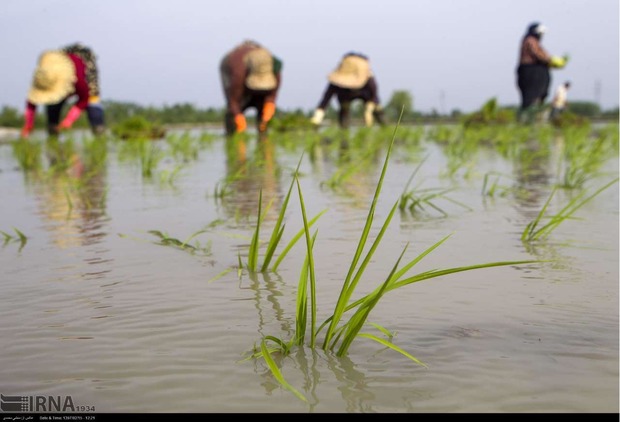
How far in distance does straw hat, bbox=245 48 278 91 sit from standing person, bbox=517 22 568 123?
418 centimetres

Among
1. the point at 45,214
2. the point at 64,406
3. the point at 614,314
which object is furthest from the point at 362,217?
the point at 64,406

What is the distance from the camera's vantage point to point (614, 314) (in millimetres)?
1482

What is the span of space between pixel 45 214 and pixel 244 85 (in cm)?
760

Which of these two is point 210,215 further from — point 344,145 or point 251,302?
point 344,145

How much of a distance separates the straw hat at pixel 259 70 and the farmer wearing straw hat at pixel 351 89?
2164 millimetres

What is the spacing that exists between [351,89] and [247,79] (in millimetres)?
Result: 2567

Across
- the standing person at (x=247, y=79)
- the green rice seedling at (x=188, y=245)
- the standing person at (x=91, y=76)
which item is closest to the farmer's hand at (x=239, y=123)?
the standing person at (x=247, y=79)

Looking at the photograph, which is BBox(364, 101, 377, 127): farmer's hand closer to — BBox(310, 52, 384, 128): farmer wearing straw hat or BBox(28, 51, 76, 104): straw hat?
BBox(310, 52, 384, 128): farmer wearing straw hat

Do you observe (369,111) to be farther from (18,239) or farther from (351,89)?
(18,239)

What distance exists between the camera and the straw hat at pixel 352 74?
12406 mm

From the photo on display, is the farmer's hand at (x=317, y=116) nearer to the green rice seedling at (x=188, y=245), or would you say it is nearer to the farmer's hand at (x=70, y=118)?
the farmer's hand at (x=70, y=118)

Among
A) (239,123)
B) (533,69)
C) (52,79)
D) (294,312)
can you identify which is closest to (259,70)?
(239,123)

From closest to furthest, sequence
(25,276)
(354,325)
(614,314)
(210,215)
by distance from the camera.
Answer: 1. (354,325)
2. (614,314)
3. (25,276)
4. (210,215)

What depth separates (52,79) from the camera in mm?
10242
